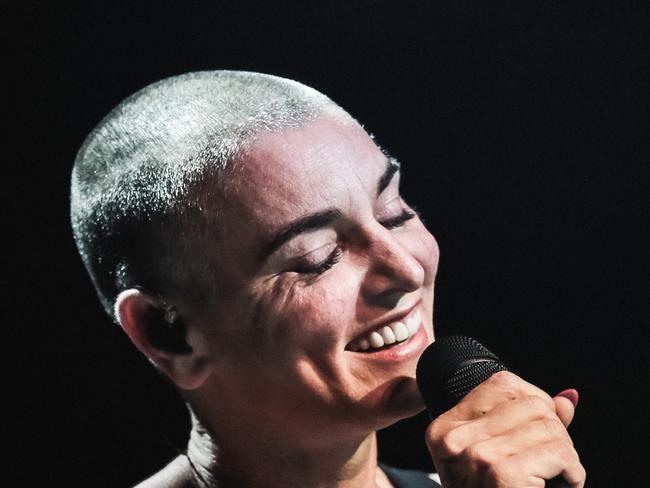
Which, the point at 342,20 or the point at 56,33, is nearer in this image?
the point at 56,33

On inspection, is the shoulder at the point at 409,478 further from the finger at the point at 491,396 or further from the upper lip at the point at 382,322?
the finger at the point at 491,396

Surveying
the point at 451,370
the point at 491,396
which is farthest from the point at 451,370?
the point at 491,396

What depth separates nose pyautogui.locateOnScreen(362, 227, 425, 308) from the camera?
139 centimetres

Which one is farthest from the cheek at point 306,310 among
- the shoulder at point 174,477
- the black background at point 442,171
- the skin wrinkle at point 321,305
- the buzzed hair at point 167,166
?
the black background at point 442,171

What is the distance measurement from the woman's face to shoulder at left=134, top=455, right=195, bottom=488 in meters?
0.41

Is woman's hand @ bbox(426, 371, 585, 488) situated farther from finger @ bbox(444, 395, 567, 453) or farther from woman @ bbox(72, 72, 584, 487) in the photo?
woman @ bbox(72, 72, 584, 487)

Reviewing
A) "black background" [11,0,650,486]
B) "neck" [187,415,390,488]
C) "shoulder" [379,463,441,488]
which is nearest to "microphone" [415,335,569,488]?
"neck" [187,415,390,488]

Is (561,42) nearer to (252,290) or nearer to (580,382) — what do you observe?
(580,382)

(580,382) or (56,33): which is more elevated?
(56,33)

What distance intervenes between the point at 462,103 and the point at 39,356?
137cm

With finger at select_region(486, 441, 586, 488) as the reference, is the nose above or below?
above

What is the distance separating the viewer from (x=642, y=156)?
84.8 inches

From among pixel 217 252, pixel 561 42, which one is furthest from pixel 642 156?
pixel 217 252

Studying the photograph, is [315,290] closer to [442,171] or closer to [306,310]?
[306,310]
